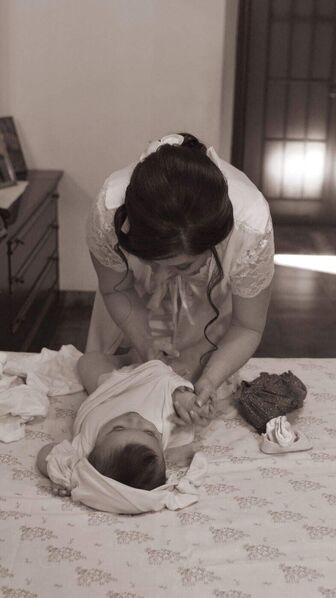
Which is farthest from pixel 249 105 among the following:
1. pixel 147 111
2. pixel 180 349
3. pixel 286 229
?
pixel 180 349

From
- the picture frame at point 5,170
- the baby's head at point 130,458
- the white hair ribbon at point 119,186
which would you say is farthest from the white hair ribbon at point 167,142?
the picture frame at point 5,170

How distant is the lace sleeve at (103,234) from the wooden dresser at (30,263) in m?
0.82

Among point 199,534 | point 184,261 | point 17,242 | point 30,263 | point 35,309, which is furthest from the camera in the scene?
point 35,309

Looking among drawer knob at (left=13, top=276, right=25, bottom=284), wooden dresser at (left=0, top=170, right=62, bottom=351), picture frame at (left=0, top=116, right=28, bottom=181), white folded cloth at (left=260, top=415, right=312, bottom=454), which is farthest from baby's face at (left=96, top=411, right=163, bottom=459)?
picture frame at (left=0, top=116, right=28, bottom=181)

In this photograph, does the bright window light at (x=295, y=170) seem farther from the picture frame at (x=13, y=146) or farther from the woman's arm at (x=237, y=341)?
the woman's arm at (x=237, y=341)

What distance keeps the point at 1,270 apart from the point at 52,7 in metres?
1.60

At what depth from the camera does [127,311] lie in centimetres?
234

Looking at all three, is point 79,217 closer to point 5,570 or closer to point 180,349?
point 180,349

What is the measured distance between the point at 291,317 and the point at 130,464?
260cm

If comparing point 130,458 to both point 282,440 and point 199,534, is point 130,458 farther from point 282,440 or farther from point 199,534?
point 282,440

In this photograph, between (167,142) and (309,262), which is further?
(309,262)

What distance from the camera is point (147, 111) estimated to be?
4.15 m

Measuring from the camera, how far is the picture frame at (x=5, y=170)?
3.69 m

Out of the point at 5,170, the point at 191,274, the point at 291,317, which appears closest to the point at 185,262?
the point at 191,274
